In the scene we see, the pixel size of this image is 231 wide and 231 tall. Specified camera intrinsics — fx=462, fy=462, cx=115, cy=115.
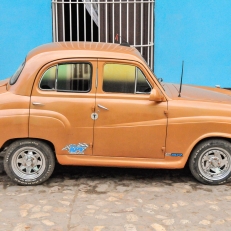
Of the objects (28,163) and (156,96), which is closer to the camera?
(156,96)

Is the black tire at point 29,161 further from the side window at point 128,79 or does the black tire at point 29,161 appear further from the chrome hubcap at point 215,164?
the chrome hubcap at point 215,164

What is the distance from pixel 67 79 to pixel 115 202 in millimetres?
1664

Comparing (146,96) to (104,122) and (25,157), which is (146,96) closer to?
(104,122)

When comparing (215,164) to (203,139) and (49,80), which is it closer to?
(203,139)

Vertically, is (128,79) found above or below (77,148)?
above

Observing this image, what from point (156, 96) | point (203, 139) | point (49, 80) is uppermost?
point (49, 80)

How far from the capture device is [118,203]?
557cm

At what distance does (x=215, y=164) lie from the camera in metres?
6.10

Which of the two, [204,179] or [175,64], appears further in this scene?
[175,64]

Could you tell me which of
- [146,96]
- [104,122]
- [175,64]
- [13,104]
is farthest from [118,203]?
[175,64]

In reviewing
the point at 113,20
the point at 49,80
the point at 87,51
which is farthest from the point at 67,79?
the point at 113,20

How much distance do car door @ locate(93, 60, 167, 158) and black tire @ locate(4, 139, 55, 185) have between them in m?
0.64

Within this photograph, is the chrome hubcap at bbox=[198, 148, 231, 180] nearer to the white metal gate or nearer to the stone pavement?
the stone pavement

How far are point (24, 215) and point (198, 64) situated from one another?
17.7ft
